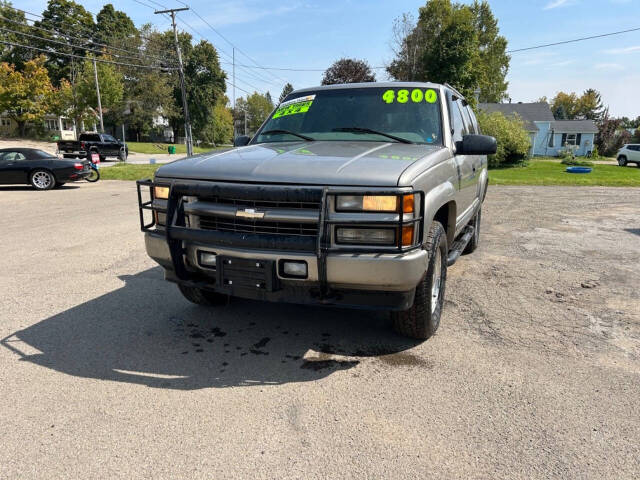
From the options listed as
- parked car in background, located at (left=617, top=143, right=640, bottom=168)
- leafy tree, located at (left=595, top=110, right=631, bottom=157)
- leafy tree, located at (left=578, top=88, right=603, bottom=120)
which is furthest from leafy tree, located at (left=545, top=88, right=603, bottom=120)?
parked car in background, located at (left=617, top=143, right=640, bottom=168)

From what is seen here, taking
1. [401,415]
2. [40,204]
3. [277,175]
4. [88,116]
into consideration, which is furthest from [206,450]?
[88,116]

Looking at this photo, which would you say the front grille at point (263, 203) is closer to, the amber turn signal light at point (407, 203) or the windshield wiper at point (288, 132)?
the amber turn signal light at point (407, 203)

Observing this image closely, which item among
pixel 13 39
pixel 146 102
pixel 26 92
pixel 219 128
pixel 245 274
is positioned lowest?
pixel 245 274

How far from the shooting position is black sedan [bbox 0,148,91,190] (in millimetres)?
14578

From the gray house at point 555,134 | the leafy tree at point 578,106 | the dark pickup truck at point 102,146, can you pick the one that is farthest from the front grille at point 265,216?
the leafy tree at point 578,106

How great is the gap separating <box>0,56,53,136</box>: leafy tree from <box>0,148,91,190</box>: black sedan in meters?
35.8

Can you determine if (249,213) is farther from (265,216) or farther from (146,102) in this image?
(146,102)

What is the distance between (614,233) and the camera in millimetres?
8008

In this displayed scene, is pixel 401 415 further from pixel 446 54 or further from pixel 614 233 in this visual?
pixel 446 54

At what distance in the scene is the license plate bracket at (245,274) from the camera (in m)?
2.94

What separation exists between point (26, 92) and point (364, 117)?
50.8m

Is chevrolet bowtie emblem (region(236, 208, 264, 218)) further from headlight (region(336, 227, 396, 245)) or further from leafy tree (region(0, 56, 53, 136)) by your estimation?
leafy tree (region(0, 56, 53, 136))

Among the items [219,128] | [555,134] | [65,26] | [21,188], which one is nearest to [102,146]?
[21,188]

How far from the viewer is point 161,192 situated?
3.44 m
